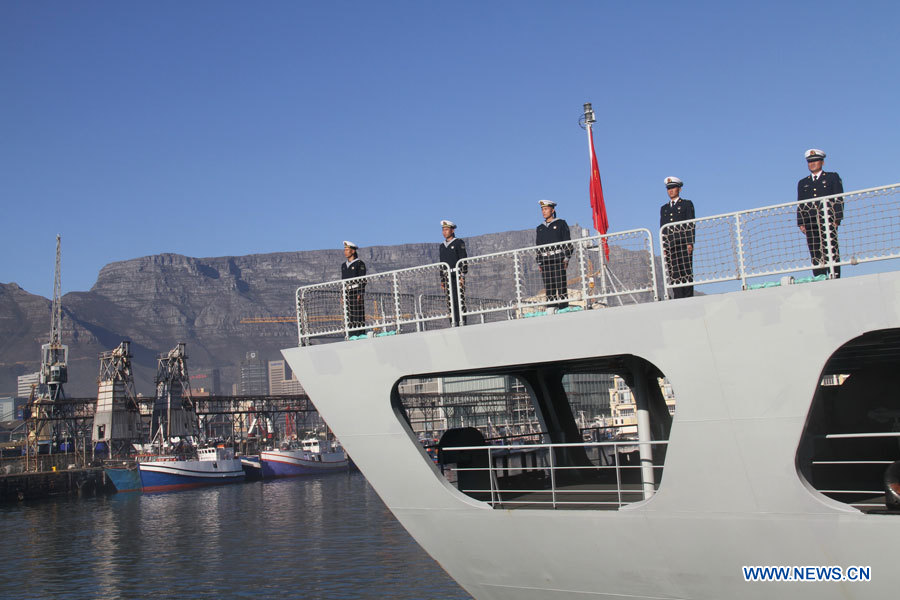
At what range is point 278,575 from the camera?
26.1 m

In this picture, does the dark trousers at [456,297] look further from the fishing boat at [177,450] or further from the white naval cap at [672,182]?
the fishing boat at [177,450]

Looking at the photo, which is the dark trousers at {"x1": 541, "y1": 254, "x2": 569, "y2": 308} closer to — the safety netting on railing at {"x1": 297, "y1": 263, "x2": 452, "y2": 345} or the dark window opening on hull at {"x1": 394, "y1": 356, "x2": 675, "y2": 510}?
the dark window opening on hull at {"x1": 394, "y1": 356, "x2": 675, "y2": 510}

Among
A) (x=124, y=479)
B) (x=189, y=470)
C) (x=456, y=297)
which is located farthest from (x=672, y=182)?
(x=189, y=470)

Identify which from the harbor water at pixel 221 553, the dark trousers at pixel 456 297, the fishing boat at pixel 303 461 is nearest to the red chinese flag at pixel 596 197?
the dark trousers at pixel 456 297

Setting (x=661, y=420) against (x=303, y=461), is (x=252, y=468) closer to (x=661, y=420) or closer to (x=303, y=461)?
(x=303, y=461)

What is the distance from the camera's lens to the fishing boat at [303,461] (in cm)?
8700

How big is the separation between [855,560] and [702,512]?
4.90 feet

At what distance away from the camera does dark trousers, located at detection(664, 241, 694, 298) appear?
30.1 feet

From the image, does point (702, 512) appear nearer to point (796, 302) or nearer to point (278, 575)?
point (796, 302)

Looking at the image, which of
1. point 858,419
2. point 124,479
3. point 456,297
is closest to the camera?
point 456,297

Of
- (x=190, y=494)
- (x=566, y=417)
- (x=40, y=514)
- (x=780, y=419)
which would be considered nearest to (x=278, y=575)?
(x=566, y=417)

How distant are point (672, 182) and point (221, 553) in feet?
89.8

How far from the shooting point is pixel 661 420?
12.6 meters

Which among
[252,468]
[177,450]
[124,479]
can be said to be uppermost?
[177,450]
